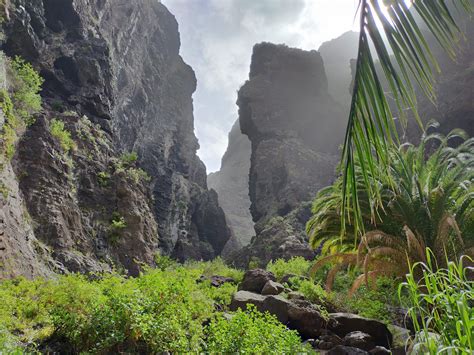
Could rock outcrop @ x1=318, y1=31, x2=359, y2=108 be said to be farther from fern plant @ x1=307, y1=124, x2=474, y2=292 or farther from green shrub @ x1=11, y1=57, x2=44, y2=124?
fern plant @ x1=307, y1=124, x2=474, y2=292

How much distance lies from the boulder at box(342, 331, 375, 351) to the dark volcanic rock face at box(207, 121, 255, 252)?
64479 mm

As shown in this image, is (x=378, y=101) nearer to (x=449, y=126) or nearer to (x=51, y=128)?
(x=51, y=128)

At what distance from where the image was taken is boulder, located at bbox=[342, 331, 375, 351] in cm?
755

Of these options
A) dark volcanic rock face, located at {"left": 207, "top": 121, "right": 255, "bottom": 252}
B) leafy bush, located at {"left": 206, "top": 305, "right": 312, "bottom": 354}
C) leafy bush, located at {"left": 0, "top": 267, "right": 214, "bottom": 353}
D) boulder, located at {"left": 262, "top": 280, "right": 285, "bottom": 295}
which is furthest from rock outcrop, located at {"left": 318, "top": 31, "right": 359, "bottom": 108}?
leafy bush, located at {"left": 0, "top": 267, "right": 214, "bottom": 353}

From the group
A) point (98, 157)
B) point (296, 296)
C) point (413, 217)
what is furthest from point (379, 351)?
point (98, 157)

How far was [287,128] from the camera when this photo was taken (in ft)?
168

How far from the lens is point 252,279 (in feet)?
40.3

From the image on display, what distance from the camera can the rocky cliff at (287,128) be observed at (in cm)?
4591

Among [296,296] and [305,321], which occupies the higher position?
[296,296]

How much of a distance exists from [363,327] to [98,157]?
558 inches

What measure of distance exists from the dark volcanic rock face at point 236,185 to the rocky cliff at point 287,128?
25.9 meters

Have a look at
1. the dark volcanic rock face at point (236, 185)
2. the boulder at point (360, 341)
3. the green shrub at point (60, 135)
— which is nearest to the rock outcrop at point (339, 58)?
the dark volcanic rock face at point (236, 185)

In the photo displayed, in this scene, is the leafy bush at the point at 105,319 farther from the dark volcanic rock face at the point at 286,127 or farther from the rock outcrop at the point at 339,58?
the rock outcrop at the point at 339,58

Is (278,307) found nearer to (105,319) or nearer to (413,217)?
(413,217)
